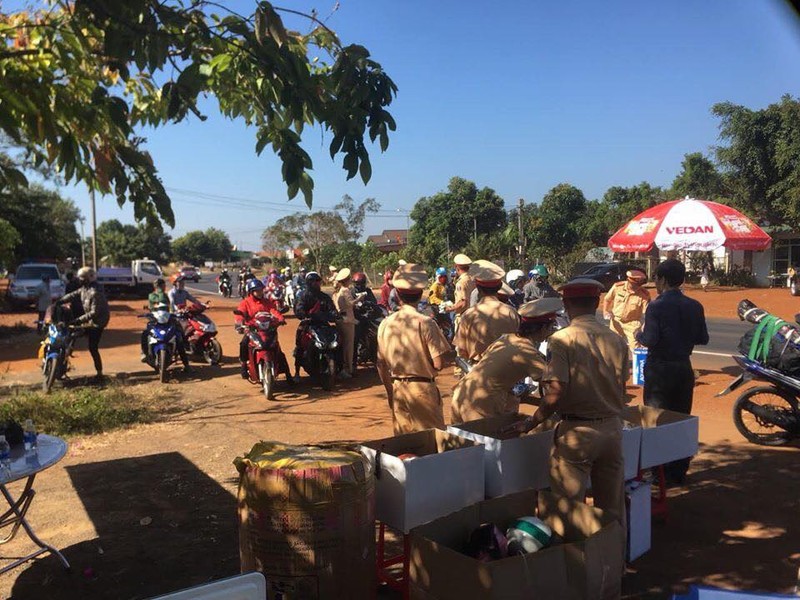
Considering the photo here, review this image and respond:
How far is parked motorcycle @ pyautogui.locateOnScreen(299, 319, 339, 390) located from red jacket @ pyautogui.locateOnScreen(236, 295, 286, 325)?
18.4 inches

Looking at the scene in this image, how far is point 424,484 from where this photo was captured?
3.14m

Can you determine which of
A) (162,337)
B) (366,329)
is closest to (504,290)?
(366,329)

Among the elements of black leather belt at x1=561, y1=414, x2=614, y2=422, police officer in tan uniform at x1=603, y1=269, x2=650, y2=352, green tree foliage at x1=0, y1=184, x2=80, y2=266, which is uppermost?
green tree foliage at x1=0, y1=184, x2=80, y2=266

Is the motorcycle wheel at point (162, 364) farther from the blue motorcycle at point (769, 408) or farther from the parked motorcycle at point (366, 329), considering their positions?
the blue motorcycle at point (769, 408)

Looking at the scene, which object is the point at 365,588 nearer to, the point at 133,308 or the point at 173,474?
A: the point at 173,474

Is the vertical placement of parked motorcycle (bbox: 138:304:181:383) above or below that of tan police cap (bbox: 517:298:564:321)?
below

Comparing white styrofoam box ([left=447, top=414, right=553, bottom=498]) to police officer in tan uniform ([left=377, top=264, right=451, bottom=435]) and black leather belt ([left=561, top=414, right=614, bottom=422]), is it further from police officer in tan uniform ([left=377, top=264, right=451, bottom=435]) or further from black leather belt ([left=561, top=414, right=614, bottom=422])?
police officer in tan uniform ([left=377, top=264, right=451, bottom=435])

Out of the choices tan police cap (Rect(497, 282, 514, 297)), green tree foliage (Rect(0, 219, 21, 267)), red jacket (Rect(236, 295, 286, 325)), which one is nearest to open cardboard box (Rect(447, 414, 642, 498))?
tan police cap (Rect(497, 282, 514, 297))

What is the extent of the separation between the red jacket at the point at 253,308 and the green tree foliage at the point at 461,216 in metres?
37.2

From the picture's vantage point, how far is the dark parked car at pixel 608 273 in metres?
30.4

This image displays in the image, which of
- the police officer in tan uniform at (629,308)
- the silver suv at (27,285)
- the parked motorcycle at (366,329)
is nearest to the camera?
the police officer in tan uniform at (629,308)

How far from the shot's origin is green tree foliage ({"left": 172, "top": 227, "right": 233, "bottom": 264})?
104 meters

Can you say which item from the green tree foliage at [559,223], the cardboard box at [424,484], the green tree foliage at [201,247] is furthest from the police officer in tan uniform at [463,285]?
the green tree foliage at [201,247]

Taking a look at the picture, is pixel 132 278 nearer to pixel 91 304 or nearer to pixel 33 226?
pixel 33 226
